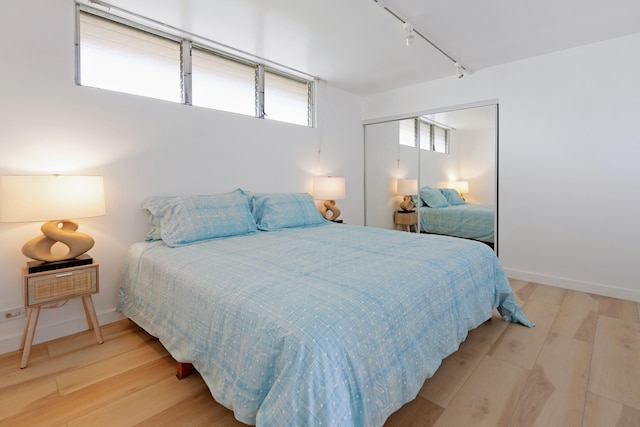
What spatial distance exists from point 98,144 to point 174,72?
97cm

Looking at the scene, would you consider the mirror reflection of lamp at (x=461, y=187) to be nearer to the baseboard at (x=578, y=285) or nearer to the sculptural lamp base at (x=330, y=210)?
the baseboard at (x=578, y=285)

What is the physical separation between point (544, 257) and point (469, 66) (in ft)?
7.29

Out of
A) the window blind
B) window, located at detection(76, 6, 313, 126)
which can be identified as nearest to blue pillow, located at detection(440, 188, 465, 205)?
the window blind

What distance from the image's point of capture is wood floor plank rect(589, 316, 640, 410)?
5.11ft

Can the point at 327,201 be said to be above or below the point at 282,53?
below

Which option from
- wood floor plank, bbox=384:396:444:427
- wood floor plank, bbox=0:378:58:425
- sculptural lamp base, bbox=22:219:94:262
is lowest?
wood floor plank, bbox=384:396:444:427

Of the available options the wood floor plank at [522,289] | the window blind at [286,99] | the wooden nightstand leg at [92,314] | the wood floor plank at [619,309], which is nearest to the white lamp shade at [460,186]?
the wood floor plank at [522,289]

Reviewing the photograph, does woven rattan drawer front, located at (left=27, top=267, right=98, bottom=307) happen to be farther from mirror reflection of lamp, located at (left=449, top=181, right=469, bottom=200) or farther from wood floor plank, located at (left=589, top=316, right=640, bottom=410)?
mirror reflection of lamp, located at (left=449, top=181, right=469, bottom=200)

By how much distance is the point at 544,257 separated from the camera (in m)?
3.24

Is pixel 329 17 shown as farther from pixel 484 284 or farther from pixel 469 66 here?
pixel 484 284

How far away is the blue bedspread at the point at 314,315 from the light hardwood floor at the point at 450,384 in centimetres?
20

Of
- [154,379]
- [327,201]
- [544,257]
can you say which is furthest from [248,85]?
[544,257]

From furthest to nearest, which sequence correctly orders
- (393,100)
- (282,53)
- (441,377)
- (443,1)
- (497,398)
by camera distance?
1. (393,100)
2. (282,53)
3. (443,1)
4. (441,377)
5. (497,398)

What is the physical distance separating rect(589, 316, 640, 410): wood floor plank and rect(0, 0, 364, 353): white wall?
2977mm
